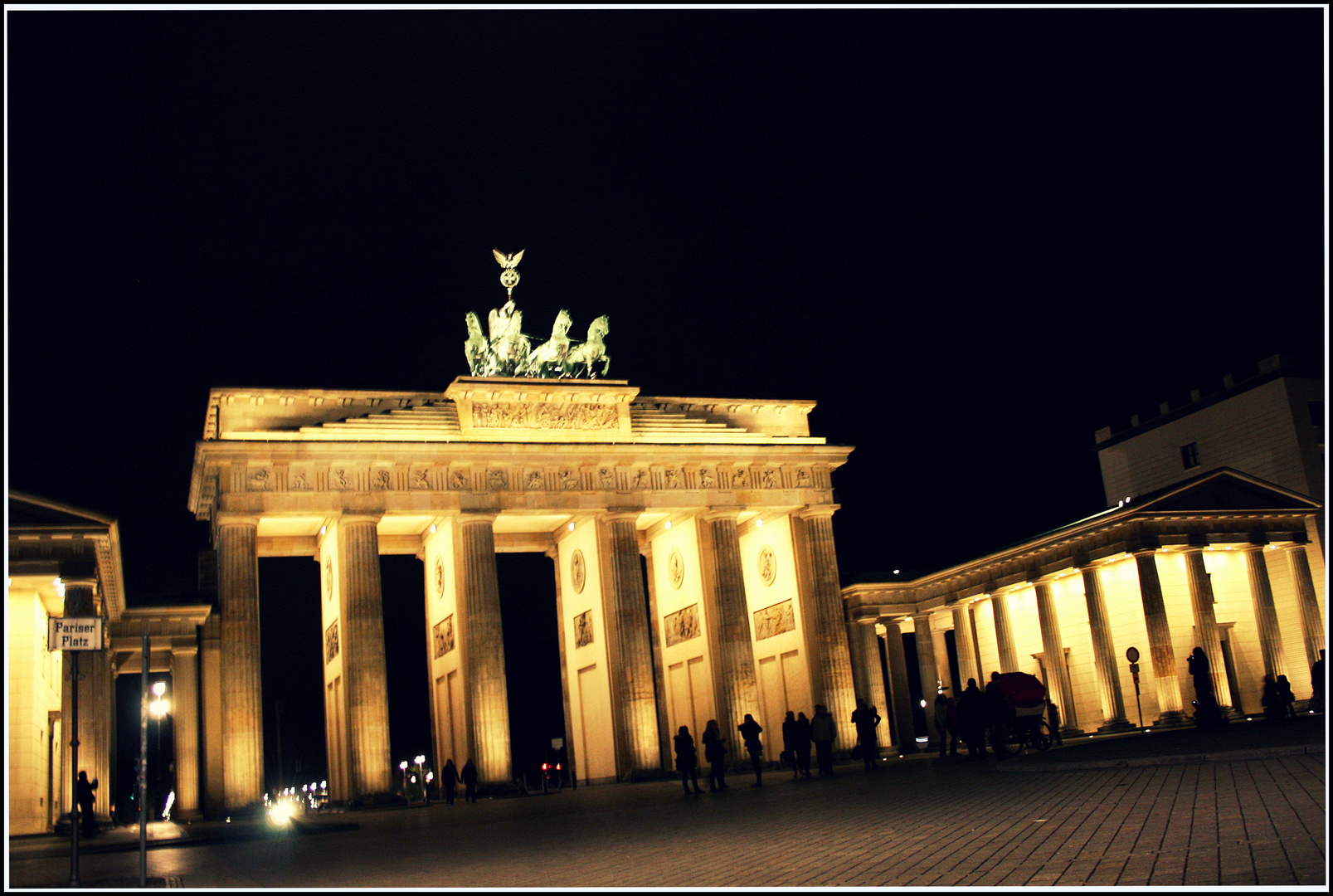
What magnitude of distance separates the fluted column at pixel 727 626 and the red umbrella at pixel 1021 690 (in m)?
15.3

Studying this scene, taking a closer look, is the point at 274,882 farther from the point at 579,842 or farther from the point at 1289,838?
the point at 1289,838

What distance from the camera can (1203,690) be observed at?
3070 centimetres

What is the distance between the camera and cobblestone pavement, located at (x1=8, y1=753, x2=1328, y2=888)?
8906 millimetres

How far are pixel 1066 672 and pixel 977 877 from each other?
144 ft

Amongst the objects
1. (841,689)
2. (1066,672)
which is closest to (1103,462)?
(1066,672)

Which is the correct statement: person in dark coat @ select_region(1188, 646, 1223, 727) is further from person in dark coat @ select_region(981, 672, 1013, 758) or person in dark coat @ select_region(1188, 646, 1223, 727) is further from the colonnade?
the colonnade

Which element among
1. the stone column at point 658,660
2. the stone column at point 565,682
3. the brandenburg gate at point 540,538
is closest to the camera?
the brandenburg gate at point 540,538

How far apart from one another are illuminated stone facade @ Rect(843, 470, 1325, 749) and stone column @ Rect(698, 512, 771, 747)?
453 inches

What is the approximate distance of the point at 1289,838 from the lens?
29.5 feet

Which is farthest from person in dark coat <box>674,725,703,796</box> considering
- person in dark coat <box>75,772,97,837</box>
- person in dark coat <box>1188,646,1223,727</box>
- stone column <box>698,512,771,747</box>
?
stone column <box>698,512,771,747</box>

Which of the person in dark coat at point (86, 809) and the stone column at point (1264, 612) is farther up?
the stone column at point (1264, 612)

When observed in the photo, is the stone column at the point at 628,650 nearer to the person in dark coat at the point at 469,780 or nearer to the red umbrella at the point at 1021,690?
the person in dark coat at the point at 469,780

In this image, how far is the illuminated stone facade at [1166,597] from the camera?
142ft

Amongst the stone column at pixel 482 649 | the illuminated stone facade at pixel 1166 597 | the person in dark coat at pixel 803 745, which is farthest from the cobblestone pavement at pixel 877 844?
the illuminated stone facade at pixel 1166 597
